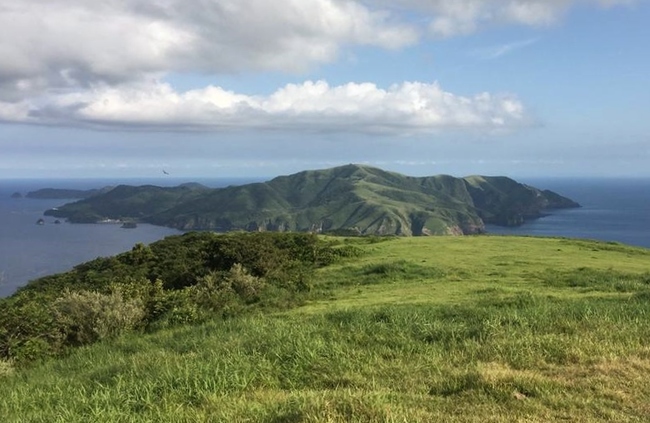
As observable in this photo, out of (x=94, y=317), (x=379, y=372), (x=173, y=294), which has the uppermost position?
(x=379, y=372)

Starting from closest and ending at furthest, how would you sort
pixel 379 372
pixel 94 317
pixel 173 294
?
pixel 379 372 → pixel 94 317 → pixel 173 294

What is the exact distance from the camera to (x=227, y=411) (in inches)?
279

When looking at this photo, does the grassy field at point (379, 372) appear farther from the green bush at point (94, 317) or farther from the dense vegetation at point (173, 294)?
the dense vegetation at point (173, 294)

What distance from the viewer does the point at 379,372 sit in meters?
8.93

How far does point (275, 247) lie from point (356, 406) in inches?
1216

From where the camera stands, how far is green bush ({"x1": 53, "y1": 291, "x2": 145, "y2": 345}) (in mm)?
21469

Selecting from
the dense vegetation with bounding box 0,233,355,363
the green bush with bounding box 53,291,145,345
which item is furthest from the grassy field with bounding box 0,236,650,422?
the dense vegetation with bounding box 0,233,355,363

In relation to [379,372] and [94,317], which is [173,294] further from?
[379,372]

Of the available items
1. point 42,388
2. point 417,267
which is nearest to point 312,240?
point 417,267

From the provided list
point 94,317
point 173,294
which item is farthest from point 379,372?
point 173,294

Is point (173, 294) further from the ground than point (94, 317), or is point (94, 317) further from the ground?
point (173, 294)

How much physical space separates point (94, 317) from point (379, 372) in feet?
56.5

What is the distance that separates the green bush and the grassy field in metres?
4.49

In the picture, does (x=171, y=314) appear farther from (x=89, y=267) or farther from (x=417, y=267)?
(x=89, y=267)
